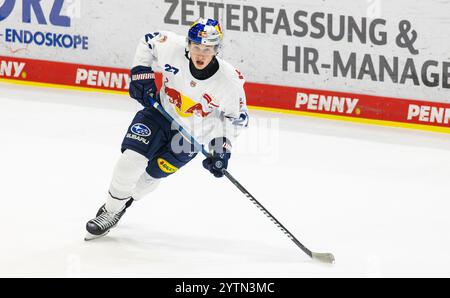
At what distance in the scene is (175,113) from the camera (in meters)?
5.98

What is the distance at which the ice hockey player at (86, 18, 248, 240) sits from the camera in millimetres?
5715

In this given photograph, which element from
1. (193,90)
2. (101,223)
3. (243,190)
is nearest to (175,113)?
(193,90)

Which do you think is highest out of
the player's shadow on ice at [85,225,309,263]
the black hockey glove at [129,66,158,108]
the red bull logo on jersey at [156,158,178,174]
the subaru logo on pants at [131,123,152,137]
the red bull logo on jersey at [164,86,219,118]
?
the black hockey glove at [129,66,158,108]

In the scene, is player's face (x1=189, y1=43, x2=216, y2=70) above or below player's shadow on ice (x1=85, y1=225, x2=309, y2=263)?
above

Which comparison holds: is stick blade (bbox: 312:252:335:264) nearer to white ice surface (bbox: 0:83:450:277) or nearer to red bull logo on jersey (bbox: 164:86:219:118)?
white ice surface (bbox: 0:83:450:277)

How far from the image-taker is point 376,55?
8531 millimetres

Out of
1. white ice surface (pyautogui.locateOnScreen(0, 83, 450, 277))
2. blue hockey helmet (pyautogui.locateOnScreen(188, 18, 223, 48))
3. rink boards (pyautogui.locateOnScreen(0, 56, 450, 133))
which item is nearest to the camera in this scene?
blue hockey helmet (pyautogui.locateOnScreen(188, 18, 223, 48))

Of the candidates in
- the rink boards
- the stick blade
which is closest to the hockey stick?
the stick blade

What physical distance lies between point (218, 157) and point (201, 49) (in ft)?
2.09

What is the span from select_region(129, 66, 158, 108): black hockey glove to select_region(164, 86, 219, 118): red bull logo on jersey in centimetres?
15

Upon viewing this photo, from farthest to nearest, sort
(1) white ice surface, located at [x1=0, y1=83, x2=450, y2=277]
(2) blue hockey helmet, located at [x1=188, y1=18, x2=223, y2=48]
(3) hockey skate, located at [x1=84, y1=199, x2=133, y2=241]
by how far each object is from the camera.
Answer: (3) hockey skate, located at [x1=84, y1=199, x2=133, y2=241]
(1) white ice surface, located at [x1=0, y1=83, x2=450, y2=277]
(2) blue hockey helmet, located at [x1=188, y1=18, x2=223, y2=48]

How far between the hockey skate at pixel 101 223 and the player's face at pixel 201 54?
1.07m
